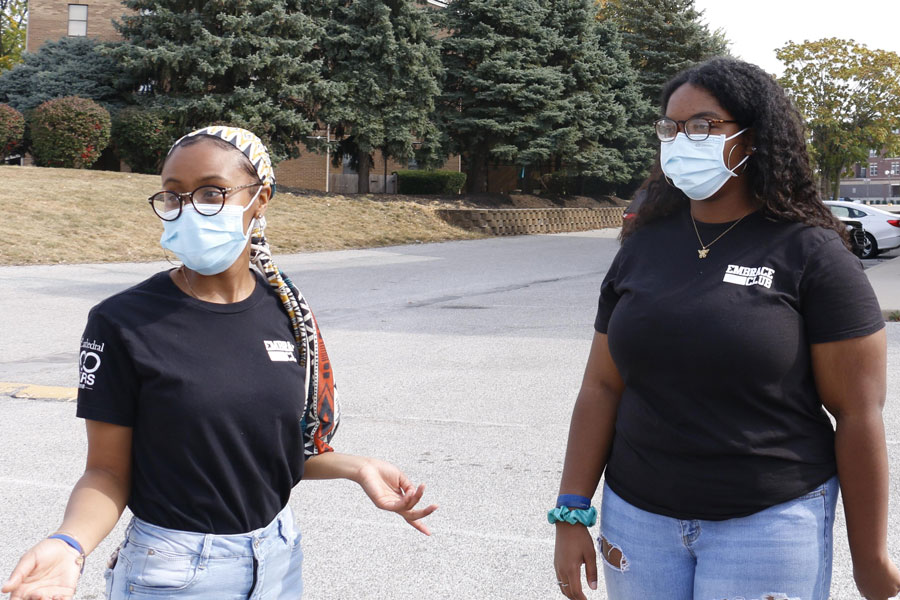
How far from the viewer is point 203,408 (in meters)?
2.10

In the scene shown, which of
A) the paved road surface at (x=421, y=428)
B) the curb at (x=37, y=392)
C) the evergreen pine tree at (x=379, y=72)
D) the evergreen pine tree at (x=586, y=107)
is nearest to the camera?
the paved road surface at (x=421, y=428)

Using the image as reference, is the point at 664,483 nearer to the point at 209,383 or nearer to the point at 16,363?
the point at 209,383

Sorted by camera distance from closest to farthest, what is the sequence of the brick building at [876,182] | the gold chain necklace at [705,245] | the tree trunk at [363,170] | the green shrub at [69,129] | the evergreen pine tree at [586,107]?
the gold chain necklace at [705,245]
the green shrub at [69,129]
the tree trunk at [363,170]
the evergreen pine tree at [586,107]
the brick building at [876,182]

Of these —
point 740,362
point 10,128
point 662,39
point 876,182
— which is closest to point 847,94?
point 662,39

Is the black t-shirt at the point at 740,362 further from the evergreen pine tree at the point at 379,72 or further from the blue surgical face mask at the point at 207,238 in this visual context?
the evergreen pine tree at the point at 379,72

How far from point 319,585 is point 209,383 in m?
2.23

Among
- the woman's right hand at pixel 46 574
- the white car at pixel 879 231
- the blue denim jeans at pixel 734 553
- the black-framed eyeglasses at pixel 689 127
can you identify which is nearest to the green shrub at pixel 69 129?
the white car at pixel 879 231

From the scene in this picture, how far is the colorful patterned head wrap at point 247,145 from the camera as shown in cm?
228

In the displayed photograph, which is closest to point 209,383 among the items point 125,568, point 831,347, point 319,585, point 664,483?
point 125,568

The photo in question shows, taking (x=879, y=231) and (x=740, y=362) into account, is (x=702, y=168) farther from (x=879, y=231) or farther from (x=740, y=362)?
(x=879, y=231)

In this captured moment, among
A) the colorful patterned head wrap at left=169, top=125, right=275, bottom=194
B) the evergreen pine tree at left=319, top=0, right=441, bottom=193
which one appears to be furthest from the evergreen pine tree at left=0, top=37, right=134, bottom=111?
the colorful patterned head wrap at left=169, top=125, right=275, bottom=194

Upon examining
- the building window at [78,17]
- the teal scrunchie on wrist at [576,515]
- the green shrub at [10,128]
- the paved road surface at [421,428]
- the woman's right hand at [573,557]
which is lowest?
the paved road surface at [421,428]

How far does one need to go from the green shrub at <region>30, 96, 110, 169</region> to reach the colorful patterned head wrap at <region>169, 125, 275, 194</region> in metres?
26.5

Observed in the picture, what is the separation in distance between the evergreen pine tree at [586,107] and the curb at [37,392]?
1042 inches
